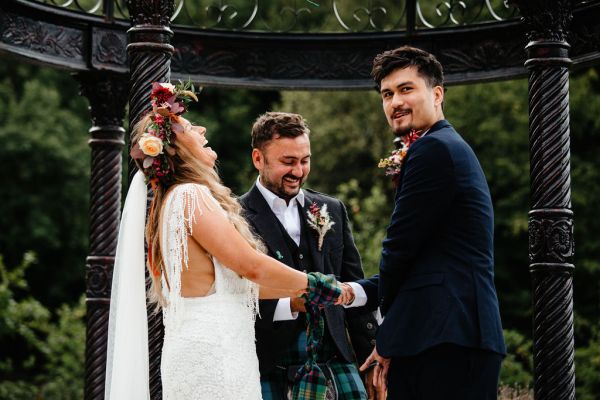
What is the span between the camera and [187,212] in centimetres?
462

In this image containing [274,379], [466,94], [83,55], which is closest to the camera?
[274,379]

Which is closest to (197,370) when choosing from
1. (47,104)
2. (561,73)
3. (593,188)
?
(561,73)

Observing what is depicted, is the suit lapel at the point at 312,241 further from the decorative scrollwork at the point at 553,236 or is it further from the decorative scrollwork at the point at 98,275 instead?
the decorative scrollwork at the point at 98,275

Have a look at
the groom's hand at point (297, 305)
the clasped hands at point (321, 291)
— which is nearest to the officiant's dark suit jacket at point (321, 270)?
the groom's hand at point (297, 305)

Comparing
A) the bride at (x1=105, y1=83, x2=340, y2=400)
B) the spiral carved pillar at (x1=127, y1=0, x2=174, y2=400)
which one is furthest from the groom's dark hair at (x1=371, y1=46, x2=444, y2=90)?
the spiral carved pillar at (x1=127, y1=0, x2=174, y2=400)

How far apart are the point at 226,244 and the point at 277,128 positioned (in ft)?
3.72

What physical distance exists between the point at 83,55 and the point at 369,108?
47.1ft

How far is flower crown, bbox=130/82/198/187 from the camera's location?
466 cm

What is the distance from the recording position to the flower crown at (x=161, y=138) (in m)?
4.66

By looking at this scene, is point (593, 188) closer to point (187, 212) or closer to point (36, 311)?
point (36, 311)

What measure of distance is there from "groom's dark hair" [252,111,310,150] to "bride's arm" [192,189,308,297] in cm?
100

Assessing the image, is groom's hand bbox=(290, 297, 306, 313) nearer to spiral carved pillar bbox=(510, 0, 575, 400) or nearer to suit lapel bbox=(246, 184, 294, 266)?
suit lapel bbox=(246, 184, 294, 266)

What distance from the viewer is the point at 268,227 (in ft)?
18.2

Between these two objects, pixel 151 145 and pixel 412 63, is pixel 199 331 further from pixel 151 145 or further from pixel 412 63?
pixel 412 63
